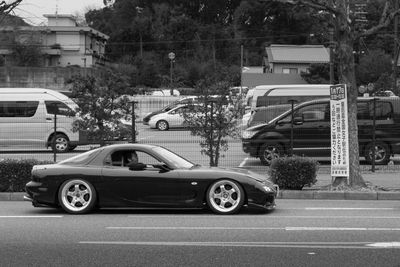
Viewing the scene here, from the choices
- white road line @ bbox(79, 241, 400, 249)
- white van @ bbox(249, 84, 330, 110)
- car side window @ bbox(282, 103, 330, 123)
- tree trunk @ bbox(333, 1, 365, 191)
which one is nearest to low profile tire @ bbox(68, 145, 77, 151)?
white van @ bbox(249, 84, 330, 110)

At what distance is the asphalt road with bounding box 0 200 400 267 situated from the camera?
6.60m

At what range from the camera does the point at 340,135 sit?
12750mm

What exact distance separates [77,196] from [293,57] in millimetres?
60643

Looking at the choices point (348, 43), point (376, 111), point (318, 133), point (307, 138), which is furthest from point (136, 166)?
point (376, 111)

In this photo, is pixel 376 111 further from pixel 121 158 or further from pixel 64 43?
pixel 64 43

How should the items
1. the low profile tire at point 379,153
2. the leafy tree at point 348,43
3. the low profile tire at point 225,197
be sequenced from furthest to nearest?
the low profile tire at point 379,153 < the leafy tree at point 348,43 < the low profile tire at point 225,197

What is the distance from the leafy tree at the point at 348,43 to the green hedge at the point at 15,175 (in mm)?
6995

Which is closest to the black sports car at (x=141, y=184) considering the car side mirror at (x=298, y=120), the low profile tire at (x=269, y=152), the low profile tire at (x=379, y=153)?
the low profile tire at (x=269, y=152)

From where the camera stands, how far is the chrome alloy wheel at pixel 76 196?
32.8 ft

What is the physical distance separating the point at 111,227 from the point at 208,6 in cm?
8003

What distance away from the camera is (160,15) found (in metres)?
77.2

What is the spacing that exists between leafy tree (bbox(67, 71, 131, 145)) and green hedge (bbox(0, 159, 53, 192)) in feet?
11.9

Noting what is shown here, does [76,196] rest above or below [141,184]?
below

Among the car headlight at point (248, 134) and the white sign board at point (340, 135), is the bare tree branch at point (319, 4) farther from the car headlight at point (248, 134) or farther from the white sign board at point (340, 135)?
the car headlight at point (248, 134)
